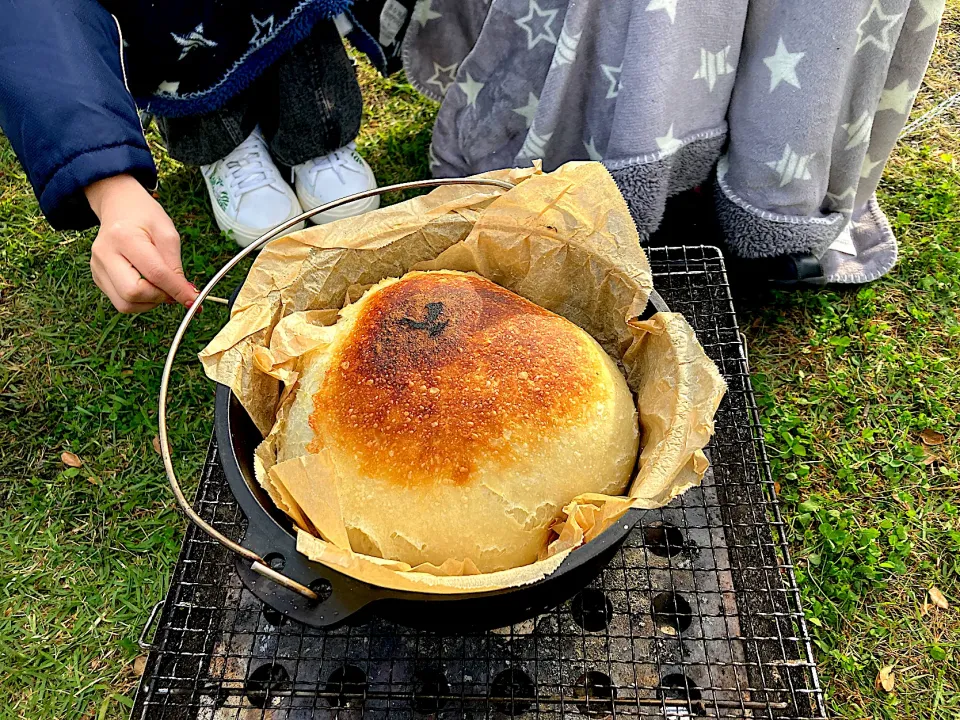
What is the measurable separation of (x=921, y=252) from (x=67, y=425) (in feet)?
10.0

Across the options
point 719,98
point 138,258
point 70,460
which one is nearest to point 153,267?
point 138,258

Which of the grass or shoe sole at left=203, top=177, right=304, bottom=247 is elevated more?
shoe sole at left=203, top=177, right=304, bottom=247

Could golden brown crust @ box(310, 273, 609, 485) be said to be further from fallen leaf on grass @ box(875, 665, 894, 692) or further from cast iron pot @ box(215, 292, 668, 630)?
fallen leaf on grass @ box(875, 665, 894, 692)

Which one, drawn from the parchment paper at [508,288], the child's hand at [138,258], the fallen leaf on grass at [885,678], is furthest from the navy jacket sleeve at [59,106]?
the fallen leaf on grass at [885,678]

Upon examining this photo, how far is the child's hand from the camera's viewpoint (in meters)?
1.51

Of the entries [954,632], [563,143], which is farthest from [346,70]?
[954,632]

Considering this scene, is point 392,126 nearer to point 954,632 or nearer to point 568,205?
point 568,205

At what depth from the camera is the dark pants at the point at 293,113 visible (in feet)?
8.38

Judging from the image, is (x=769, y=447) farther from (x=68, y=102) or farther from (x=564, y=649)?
(x=68, y=102)

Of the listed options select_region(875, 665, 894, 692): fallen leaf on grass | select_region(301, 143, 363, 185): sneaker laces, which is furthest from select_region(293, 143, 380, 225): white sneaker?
select_region(875, 665, 894, 692): fallen leaf on grass

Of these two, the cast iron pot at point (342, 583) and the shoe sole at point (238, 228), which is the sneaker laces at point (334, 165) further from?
the cast iron pot at point (342, 583)

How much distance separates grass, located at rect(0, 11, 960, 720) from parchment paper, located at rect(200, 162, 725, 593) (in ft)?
2.80

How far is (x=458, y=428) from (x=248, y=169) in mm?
1802

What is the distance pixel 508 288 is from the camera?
Answer: 1.83 m
